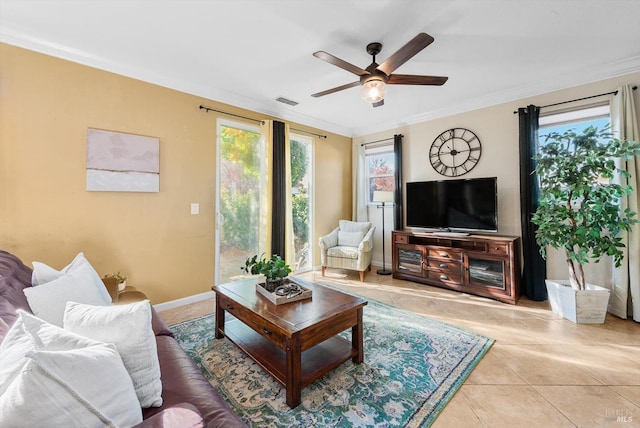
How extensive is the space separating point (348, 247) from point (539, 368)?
281cm

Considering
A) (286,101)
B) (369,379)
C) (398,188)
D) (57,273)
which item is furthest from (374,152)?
(57,273)

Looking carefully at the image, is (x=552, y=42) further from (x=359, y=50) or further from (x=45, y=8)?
(x=45, y=8)

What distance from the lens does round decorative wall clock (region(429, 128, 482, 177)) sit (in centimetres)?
385

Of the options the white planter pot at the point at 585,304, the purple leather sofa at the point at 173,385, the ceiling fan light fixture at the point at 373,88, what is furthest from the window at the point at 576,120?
the purple leather sofa at the point at 173,385

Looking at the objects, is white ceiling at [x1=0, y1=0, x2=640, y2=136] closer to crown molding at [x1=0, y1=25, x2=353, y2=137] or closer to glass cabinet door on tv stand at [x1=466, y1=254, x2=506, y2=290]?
crown molding at [x1=0, y1=25, x2=353, y2=137]

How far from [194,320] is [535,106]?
15.2 ft

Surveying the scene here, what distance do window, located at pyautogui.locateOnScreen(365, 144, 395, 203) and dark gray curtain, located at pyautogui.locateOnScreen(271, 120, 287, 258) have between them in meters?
1.84

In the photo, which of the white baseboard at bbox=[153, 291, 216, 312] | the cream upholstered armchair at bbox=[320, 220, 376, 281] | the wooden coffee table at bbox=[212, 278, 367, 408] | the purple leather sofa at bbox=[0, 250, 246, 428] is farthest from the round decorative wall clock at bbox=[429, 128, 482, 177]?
the purple leather sofa at bbox=[0, 250, 246, 428]

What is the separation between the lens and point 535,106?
10.8 feet

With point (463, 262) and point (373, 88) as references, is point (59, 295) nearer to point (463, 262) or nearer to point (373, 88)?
point (373, 88)

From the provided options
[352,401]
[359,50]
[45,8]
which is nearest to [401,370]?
[352,401]

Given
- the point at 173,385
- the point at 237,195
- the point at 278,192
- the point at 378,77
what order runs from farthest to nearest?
the point at 278,192, the point at 237,195, the point at 378,77, the point at 173,385

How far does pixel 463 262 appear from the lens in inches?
140

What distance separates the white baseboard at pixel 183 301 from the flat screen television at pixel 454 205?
10.3ft
